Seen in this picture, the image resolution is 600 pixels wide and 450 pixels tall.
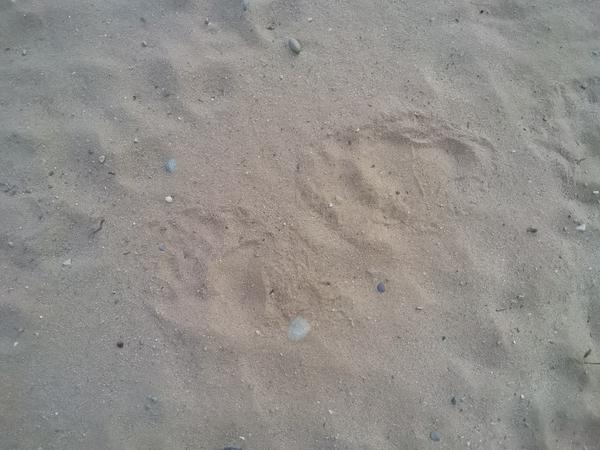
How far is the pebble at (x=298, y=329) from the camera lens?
174 cm

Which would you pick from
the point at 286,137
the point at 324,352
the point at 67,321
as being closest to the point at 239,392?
the point at 324,352

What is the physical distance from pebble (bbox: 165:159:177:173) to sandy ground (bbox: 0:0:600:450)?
20mm

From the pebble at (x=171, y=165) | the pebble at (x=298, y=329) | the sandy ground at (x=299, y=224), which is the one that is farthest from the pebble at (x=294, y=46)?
the pebble at (x=298, y=329)

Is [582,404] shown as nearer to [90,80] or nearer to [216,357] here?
[216,357]

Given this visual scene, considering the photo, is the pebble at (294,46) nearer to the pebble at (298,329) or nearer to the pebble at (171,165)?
the pebble at (171,165)

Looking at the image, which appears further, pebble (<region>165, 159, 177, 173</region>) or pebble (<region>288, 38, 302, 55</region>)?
pebble (<region>288, 38, 302, 55</region>)

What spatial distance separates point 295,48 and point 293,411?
1.41 meters

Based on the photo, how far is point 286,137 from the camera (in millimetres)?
1958

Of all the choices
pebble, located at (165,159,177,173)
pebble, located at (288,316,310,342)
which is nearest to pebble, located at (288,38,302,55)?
pebble, located at (165,159,177,173)

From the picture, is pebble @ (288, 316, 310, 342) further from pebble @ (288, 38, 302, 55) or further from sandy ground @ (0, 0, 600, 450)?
pebble @ (288, 38, 302, 55)

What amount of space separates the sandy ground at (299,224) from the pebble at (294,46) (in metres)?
0.03

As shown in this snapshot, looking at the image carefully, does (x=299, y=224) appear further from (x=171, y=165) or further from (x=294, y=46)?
(x=294, y=46)

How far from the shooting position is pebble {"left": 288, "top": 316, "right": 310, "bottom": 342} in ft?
5.70

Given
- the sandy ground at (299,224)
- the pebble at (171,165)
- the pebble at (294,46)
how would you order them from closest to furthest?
the sandy ground at (299,224) → the pebble at (171,165) → the pebble at (294,46)
